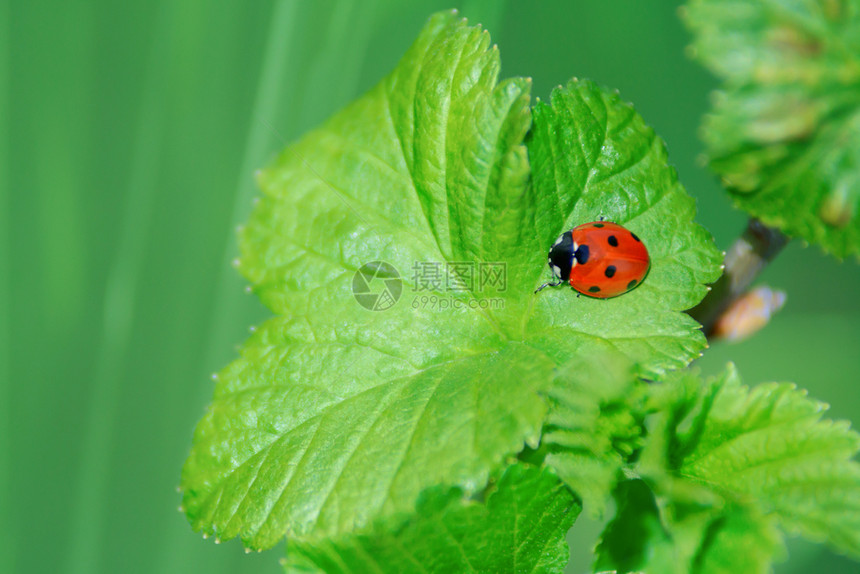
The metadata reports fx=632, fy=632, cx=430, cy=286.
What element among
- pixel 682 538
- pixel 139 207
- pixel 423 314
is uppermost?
pixel 139 207

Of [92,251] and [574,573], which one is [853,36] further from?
[574,573]

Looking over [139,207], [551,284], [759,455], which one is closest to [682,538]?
[759,455]

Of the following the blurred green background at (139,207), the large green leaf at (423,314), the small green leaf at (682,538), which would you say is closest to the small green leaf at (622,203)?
the large green leaf at (423,314)

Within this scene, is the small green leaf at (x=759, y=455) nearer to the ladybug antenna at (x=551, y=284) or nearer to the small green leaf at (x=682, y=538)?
the small green leaf at (x=682, y=538)

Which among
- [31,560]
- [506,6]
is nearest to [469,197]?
[506,6]

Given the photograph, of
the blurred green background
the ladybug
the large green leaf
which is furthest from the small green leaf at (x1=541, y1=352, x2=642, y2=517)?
the blurred green background

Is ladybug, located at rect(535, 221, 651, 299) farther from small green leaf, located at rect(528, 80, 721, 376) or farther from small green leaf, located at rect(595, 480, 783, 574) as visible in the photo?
small green leaf, located at rect(595, 480, 783, 574)

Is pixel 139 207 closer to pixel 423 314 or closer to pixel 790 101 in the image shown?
pixel 423 314
